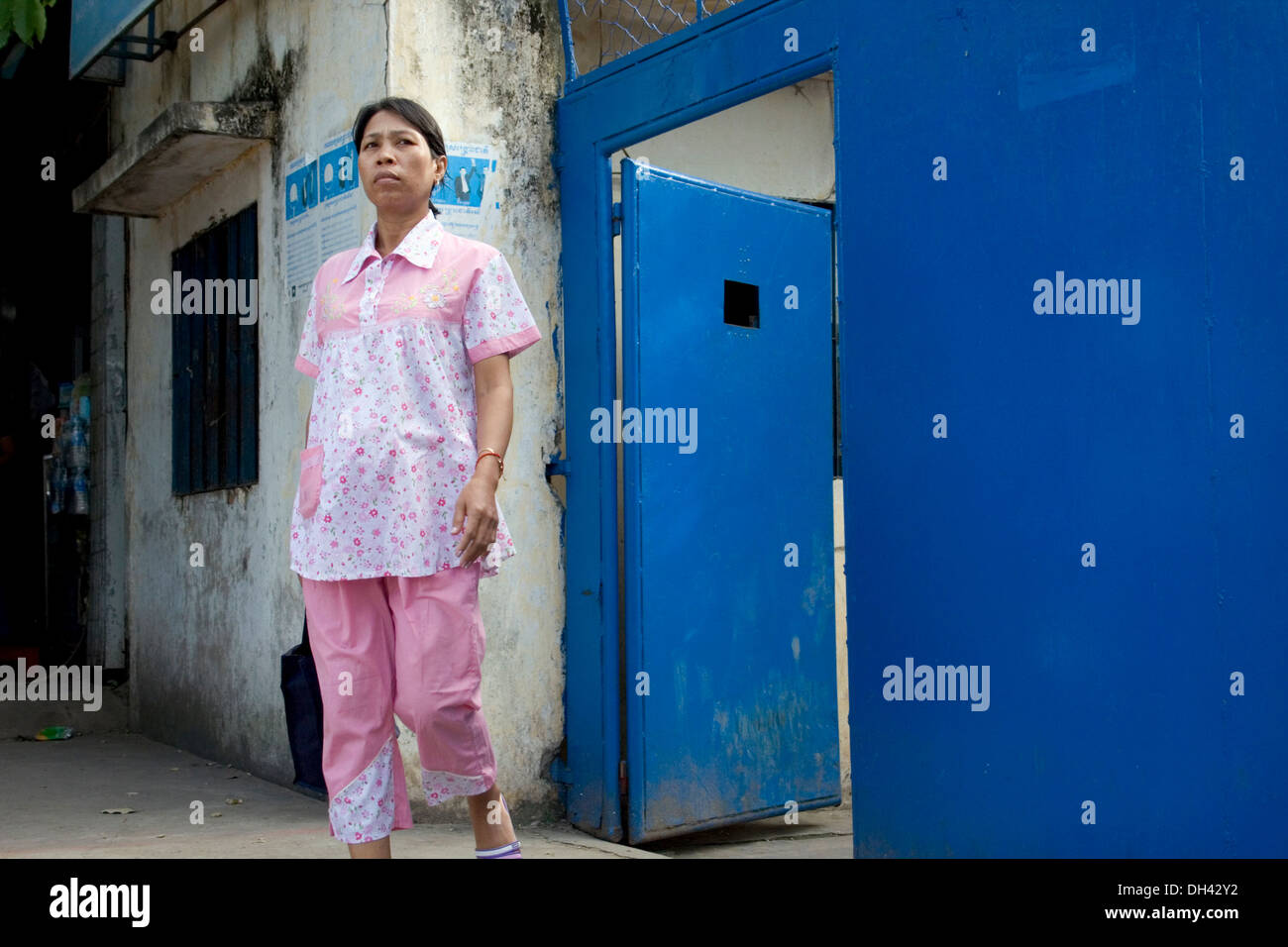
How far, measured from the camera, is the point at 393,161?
3031 millimetres

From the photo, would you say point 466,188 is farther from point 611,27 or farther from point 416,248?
point 416,248

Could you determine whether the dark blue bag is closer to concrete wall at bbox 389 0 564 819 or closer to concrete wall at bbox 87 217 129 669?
concrete wall at bbox 389 0 564 819

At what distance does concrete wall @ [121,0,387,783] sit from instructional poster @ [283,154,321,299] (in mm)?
82

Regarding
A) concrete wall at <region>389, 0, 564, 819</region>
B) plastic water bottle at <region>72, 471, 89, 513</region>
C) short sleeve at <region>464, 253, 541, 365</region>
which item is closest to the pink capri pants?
short sleeve at <region>464, 253, 541, 365</region>

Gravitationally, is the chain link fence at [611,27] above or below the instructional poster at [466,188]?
above

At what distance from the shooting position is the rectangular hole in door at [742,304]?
197 inches

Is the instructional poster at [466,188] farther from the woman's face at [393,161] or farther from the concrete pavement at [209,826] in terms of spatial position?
the concrete pavement at [209,826]

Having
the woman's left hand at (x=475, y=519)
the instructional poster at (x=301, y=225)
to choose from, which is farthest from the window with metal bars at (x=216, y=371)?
the woman's left hand at (x=475, y=519)

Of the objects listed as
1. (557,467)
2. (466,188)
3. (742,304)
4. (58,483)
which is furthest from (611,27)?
(58,483)

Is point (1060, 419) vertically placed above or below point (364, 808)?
above

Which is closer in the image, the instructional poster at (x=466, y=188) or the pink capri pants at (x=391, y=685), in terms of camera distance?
the pink capri pants at (x=391, y=685)

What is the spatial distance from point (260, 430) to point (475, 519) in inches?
118
